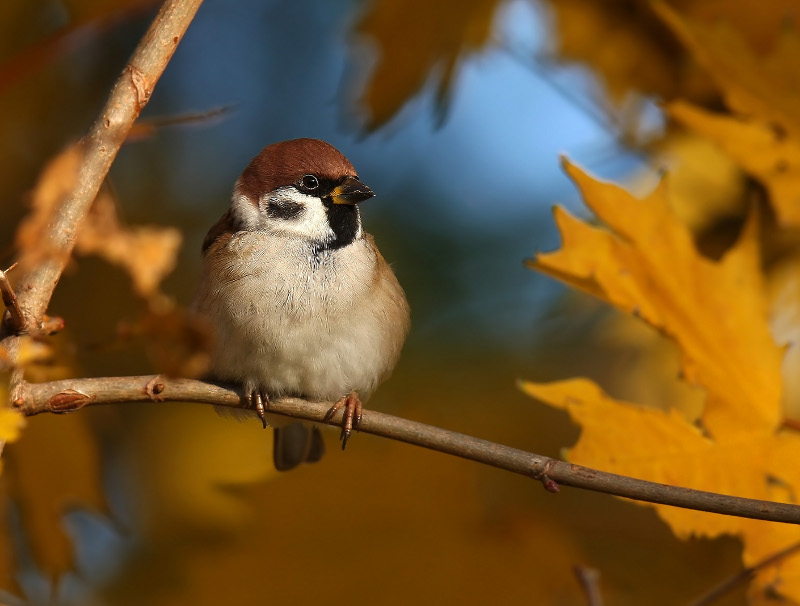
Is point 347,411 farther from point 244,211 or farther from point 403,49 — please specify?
point 403,49

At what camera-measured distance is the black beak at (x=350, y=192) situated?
2.68 m

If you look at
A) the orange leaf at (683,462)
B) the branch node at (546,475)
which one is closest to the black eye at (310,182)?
the orange leaf at (683,462)

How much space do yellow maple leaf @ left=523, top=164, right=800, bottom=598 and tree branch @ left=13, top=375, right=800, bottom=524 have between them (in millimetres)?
270

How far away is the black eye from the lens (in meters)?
2.72

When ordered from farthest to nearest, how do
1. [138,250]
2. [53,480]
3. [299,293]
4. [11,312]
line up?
[299,293] → [53,480] → [11,312] → [138,250]

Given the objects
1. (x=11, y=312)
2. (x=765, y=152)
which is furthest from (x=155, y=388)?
(x=765, y=152)

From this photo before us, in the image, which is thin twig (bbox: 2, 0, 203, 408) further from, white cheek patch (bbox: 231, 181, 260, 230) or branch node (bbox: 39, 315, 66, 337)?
white cheek patch (bbox: 231, 181, 260, 230)

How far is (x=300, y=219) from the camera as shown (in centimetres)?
267

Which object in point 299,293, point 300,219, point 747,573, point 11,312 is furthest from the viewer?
point 300,219

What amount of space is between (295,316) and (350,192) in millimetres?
443

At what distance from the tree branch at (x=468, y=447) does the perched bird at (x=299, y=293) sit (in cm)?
54

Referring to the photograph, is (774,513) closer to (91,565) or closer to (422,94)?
(422,94)

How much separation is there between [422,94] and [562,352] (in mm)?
1563

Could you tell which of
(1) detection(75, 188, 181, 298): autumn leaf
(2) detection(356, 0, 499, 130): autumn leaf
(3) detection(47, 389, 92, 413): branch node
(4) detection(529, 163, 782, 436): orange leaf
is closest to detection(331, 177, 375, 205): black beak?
(2) detection(356, 0, 499, 130): autumn leaf
